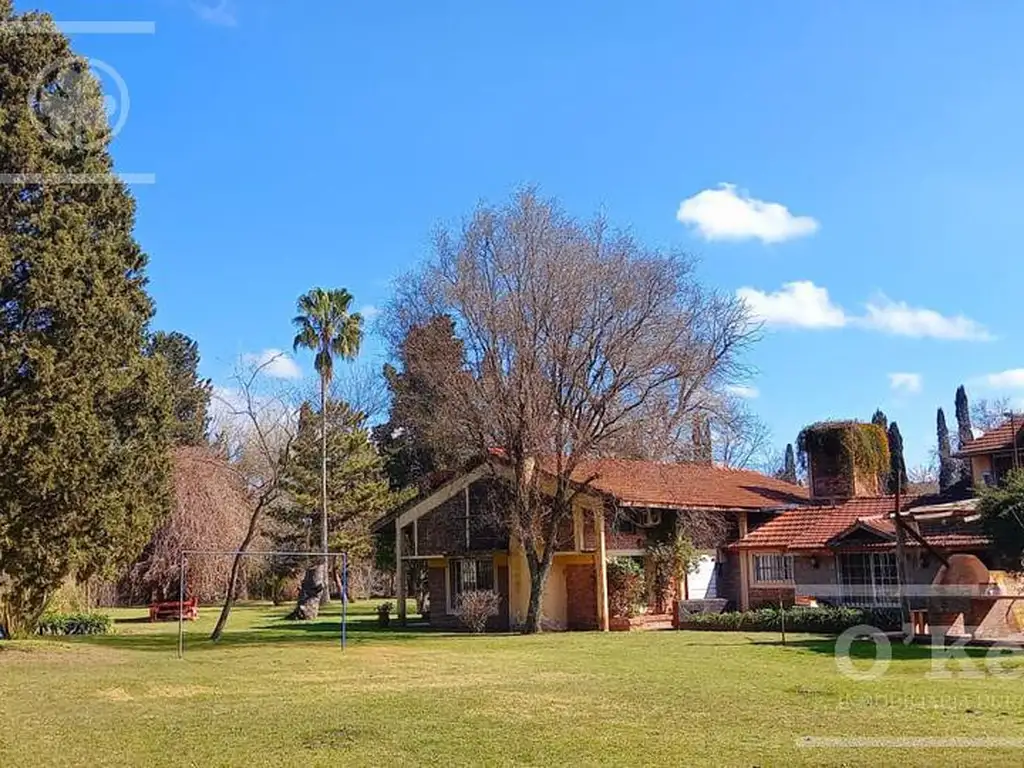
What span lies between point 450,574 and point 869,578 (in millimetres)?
13935

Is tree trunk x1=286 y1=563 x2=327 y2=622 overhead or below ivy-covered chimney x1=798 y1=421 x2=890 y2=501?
below

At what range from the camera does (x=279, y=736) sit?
11898mm

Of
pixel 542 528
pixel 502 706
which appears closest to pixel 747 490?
pixel 542 528

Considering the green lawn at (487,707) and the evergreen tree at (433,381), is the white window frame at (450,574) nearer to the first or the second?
the evergreen tree at (433,381)

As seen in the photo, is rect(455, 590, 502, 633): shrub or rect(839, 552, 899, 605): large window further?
rect(455, 590, 502, 633): shrub

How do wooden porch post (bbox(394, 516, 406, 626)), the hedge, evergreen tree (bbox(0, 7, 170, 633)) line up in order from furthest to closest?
wooden porch post (bbox(394, 516, 406, 626)) → the hedge → evergreen tree (bbox(0, 7, 170, 633))

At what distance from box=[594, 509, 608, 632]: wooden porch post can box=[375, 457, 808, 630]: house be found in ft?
0.10

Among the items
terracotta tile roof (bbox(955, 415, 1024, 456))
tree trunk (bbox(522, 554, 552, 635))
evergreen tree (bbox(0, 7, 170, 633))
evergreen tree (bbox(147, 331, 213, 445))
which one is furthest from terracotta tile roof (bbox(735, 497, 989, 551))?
evergreen tree (bbox(147, 331, 213, 445))

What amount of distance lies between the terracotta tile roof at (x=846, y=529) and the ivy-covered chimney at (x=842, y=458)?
2.71 metres

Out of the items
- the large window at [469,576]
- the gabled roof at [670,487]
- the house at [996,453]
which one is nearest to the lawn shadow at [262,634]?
the large window at [469,576]

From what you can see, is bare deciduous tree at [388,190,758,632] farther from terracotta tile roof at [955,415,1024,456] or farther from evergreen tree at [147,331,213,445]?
evergreen tree at [147,331,213,445]

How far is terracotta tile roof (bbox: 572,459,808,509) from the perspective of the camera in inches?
1300

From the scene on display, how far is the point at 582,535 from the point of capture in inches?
1271

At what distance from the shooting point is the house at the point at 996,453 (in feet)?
117
